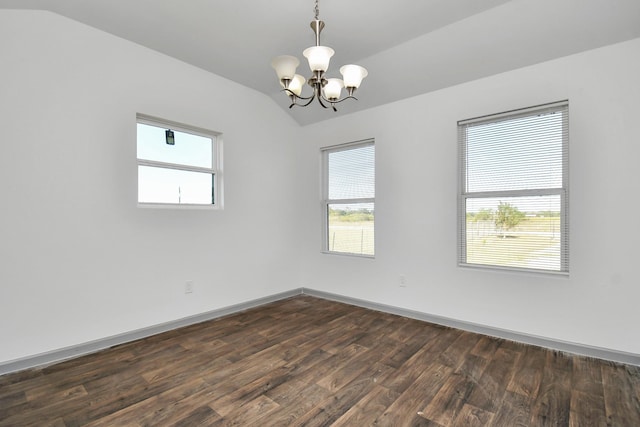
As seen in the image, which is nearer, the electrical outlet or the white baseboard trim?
the white baseboard trim

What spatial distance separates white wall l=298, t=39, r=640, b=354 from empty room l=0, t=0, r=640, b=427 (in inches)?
0.7

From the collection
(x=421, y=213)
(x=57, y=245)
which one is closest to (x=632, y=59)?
(x=421, y=213)

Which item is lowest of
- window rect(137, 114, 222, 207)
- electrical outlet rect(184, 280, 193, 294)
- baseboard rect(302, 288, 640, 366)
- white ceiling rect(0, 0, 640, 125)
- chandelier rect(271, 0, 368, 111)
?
baseboard rect(302, 288, 640, 366)

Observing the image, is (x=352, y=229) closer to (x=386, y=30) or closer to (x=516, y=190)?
(x=516, y=190)

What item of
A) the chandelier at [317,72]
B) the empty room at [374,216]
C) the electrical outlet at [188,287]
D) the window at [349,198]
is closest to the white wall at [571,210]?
the empty room at [374,216]

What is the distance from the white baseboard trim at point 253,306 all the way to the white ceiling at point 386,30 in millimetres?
2485

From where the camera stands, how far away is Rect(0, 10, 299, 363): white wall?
7.70 ft

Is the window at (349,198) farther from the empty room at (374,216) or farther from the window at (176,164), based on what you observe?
the window at (176,164)

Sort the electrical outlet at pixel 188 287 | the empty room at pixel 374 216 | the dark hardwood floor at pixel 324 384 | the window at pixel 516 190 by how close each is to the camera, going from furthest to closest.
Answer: the electrical outlet at pixel 188 287 < the window at pixel 516 190 < the empty room at pixel 374 216 < the dark hardwood floor at pixel 324 384

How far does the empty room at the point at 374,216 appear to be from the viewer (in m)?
2.12

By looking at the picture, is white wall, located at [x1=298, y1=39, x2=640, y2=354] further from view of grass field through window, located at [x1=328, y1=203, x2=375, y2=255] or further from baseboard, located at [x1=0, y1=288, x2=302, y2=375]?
baseboard, located at [x1=0, y1=288, x2=302, y2=375]

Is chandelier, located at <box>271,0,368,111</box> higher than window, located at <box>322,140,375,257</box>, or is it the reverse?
chandelier, located at <box>271,0,368,111</box>

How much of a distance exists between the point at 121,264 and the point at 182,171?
1.12 m

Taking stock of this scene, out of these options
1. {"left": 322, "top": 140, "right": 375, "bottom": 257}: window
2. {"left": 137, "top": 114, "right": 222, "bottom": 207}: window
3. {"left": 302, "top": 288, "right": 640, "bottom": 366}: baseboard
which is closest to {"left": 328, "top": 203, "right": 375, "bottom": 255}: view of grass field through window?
{"left": 322, "top": 140, "right": 375, "bottom": 257}: window
